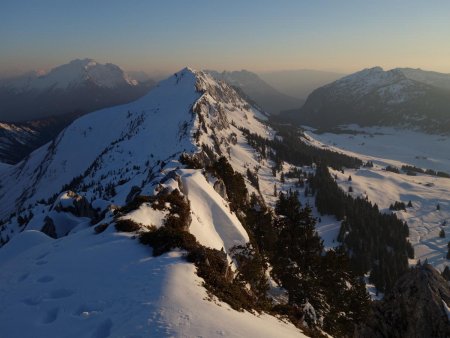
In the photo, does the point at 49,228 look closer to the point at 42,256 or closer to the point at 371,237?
the point at 42,256

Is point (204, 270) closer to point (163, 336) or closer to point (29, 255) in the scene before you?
point (163, 336)

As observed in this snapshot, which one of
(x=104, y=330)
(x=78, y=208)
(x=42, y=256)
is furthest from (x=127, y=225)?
(x=78, y=208)

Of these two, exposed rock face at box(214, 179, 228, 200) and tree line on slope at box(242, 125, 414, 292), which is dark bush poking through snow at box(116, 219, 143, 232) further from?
tree line on slope at box(242, 125, 414, 292)

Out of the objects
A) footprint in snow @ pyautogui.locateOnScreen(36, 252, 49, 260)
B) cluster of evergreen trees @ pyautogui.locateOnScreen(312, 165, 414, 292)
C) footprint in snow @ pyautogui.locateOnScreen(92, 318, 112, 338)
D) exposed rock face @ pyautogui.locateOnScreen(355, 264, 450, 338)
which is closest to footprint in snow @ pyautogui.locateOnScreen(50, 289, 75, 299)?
footprint in snow @ pyautogui.locateOnScreen(92, 318, 112, 338)

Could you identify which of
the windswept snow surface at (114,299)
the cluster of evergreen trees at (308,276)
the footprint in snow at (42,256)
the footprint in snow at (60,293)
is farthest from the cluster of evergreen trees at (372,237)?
the footprint in snow at (60,293)

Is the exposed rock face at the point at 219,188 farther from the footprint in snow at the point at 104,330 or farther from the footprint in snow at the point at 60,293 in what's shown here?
the footprint in snow at the point at 104,330

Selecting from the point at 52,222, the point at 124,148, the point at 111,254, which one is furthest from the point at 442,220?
the point at 111,254
